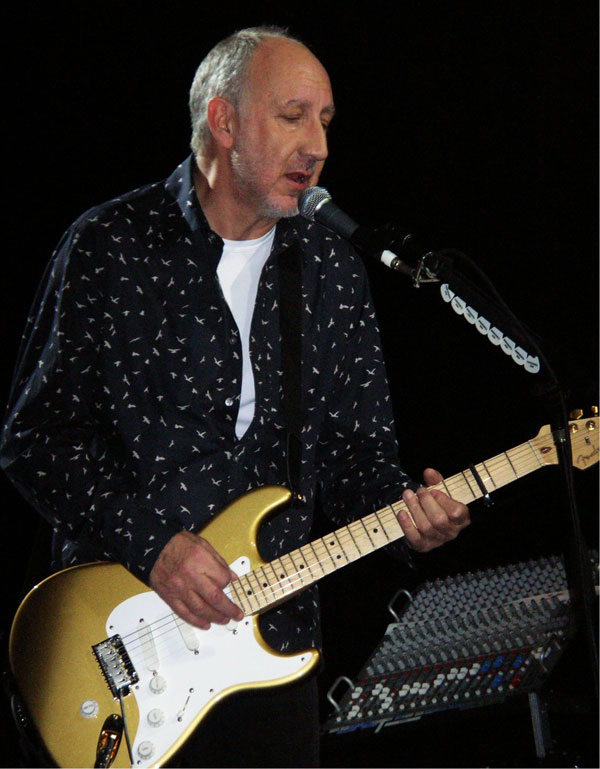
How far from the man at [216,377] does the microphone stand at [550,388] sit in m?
0.67

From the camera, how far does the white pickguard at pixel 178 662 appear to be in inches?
81.4

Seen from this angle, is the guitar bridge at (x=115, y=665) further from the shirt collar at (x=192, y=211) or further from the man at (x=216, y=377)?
the shirt collar at (x=192, y=211)

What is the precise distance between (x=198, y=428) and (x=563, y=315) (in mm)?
2090

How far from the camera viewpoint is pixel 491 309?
1.64 m

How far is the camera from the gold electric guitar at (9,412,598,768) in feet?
6.68

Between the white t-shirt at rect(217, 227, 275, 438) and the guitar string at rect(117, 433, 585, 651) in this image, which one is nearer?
the guitar string at rect(117, 433, 585, 651)

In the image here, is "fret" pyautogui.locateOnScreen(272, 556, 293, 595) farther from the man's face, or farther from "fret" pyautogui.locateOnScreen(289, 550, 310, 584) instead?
the man's face

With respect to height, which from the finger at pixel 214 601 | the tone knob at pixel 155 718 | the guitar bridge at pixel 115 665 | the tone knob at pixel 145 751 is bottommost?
the tone knob at pixel 145 751

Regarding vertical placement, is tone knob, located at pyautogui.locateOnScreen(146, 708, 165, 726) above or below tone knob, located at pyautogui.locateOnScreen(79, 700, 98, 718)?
below

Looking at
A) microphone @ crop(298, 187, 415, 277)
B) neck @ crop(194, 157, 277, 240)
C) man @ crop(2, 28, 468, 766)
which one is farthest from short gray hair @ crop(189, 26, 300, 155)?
microphone @ crop(298, 187, 415, 277)

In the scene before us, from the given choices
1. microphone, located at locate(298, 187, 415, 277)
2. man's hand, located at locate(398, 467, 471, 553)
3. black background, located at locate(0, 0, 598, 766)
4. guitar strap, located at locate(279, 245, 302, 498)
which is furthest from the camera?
black background, located at locate(0, 0, 598, 766)

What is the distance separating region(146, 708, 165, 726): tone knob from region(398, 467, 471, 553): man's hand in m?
0.77

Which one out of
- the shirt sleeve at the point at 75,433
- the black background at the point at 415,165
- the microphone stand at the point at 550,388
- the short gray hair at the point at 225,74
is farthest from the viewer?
the black background at the point at 415,165

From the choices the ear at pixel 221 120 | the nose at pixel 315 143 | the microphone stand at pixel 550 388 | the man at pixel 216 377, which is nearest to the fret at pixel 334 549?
the man at pixel 216 377
